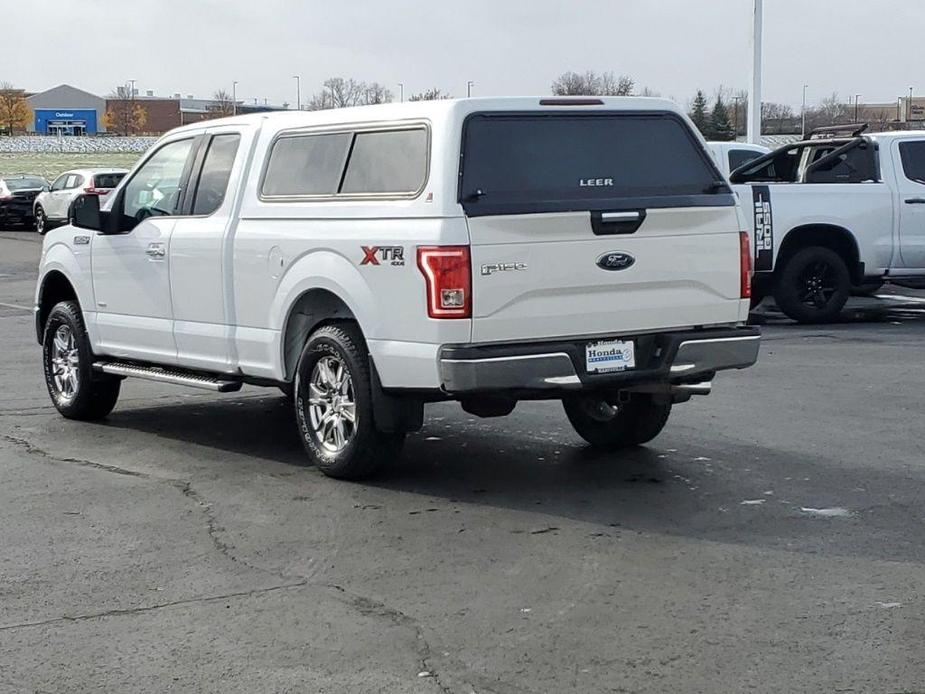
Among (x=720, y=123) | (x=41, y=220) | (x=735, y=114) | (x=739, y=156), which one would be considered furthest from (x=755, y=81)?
(x=735, y=114)

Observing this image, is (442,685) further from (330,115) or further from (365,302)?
(330,115)

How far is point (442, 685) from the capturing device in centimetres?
466

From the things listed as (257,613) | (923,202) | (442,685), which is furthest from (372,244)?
(923,202)

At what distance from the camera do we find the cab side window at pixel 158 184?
9266mm

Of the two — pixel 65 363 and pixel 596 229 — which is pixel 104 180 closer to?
pixel 65 363

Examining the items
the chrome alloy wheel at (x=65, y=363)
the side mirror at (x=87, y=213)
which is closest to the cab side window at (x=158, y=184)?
the side mirror at (x=87, y=213)

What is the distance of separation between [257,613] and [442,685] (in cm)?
110

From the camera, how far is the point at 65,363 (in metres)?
10.3

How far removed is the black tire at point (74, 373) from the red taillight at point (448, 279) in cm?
389

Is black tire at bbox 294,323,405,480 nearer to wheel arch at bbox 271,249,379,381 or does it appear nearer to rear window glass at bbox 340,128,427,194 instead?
wheel arch at bbox 271,249,379,381

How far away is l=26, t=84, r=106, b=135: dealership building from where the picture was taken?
150 m

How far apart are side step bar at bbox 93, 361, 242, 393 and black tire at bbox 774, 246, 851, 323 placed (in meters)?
8.32

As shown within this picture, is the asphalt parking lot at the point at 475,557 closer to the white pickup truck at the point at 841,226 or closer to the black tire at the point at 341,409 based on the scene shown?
the black tire at the point at 341,409

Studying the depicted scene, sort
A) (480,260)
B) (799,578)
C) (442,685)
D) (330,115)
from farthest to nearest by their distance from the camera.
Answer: (330,115)
(480,260)
(799,578)
(442,685)
